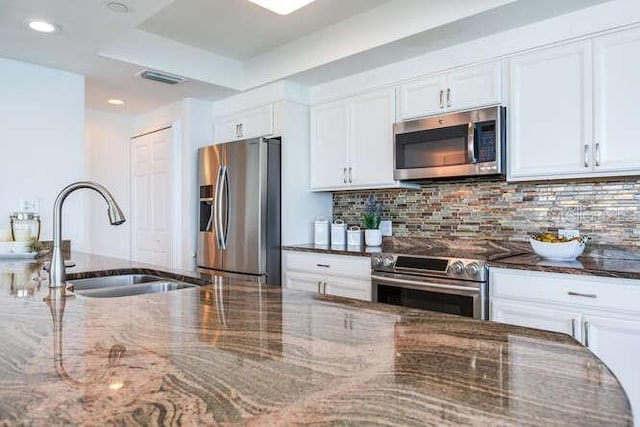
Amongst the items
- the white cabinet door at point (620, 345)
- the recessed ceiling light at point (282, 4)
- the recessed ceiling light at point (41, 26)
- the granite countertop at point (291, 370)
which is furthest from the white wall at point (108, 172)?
the white cabinet door at point (620, 345)

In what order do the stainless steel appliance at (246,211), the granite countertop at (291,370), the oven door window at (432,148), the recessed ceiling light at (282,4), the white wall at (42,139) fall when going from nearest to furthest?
the granite countertop at (291,370), the recessed ceiling light at (282,4), the oven door window at (432,148), the white wall at (42,139), the stainless steel appliance at (246,211)

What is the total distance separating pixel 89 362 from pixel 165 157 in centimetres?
382

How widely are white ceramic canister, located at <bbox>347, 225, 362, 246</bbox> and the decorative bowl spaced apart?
139cm

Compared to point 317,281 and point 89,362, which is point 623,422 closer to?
point 89,362

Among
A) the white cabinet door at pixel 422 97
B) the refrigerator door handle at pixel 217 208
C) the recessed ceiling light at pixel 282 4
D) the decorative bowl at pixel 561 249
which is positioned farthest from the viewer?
the refrigerator door handle at pixel 217 208

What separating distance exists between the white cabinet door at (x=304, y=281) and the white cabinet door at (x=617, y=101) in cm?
193

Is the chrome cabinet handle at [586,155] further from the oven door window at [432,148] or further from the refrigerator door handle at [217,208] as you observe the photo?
the refrigerator door handle at [217,208]

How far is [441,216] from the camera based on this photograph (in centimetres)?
327

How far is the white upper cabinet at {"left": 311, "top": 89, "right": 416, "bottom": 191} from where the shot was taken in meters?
3.26

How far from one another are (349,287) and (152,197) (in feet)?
8.29

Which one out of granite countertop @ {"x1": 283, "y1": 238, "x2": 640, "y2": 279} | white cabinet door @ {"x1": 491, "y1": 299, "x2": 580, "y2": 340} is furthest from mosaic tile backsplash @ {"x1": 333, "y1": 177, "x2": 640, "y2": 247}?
white cabinet door @ {"x1": 491, "y1": 299, "x2": 580, "y2": 340}

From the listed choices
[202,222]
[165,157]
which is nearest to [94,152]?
[165,157]

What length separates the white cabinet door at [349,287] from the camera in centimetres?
300

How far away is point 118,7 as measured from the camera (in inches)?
91.6
